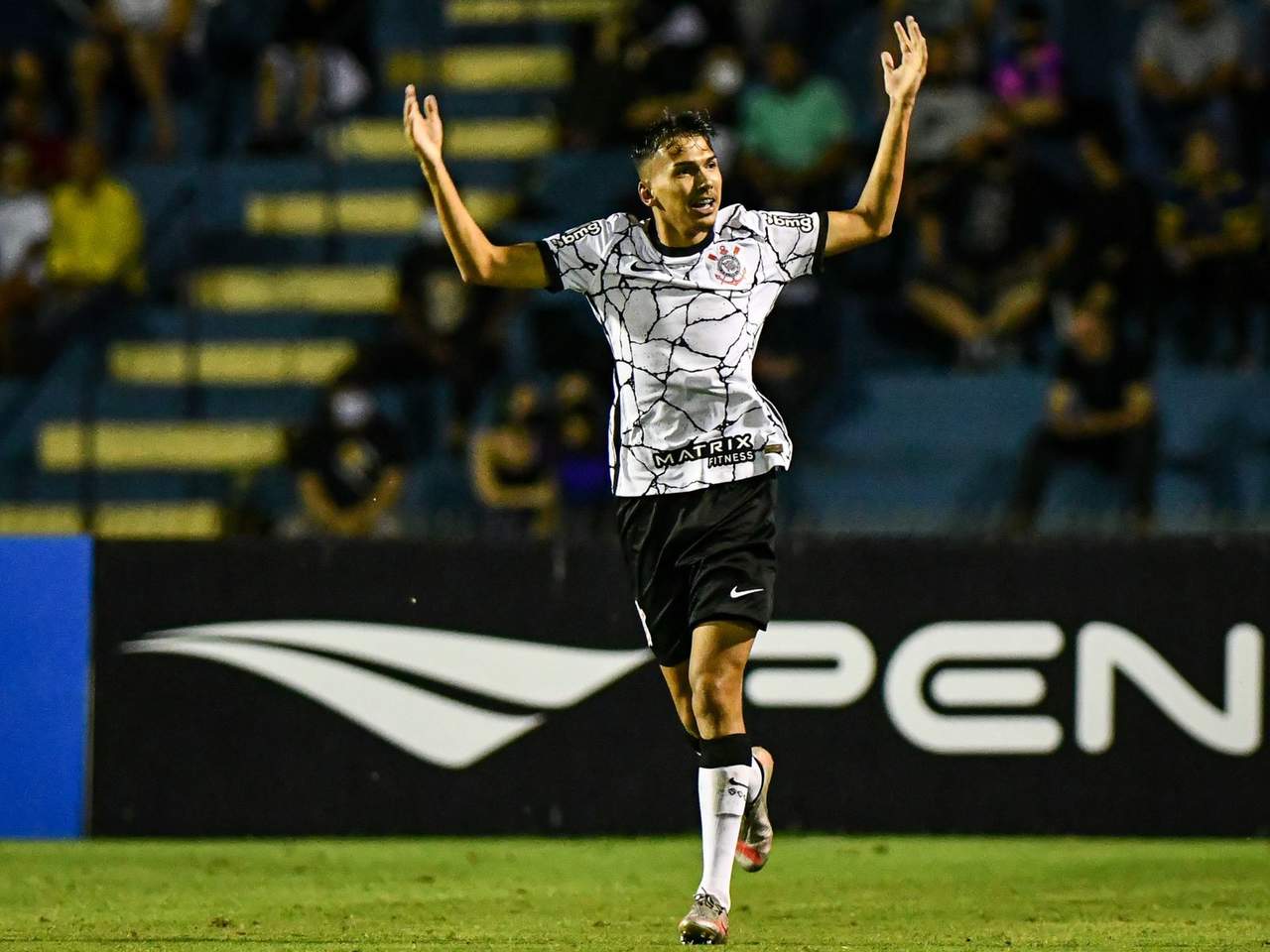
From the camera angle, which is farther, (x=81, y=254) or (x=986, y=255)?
(x=81, y=254)

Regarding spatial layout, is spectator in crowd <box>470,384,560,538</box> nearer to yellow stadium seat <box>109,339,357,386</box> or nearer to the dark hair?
yellow stadium seat <box>109,339,357,386</box>

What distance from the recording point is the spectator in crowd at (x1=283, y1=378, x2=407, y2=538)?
1309 centimetres

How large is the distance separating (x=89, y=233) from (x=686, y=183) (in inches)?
363

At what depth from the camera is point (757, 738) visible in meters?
9.77

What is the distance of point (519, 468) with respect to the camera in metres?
12.8

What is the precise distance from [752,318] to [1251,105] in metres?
8.01

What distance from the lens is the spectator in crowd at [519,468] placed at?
1267 cm

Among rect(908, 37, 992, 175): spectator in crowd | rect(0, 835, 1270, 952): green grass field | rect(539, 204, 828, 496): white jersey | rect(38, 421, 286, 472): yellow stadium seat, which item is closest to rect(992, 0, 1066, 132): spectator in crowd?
rect(908, 37, 992, 175): spectator in crowd

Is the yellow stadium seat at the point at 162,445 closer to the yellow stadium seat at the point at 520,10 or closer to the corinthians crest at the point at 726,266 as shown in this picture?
the yellow stadium seat at the point at 520,10

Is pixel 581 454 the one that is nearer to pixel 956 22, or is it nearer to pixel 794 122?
pixel 794 122

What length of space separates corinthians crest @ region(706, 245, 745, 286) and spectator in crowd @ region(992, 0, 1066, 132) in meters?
7.77

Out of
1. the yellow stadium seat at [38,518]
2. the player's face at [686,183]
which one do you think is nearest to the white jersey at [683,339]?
the player's face at [686,183]

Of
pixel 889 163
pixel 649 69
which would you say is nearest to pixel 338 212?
pixel 649 69

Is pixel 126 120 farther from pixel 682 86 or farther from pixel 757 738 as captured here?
pixel 757 738
